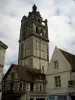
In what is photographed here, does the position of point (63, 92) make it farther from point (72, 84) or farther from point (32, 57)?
point (32, 57)

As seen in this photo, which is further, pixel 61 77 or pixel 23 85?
pixel 23 85

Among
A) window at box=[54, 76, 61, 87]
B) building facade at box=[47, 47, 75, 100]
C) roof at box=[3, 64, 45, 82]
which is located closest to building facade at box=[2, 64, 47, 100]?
roof at box=[3, 64, 45, 82]

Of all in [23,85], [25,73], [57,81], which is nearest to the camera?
[57,81]

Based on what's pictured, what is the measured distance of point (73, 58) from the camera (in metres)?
28.3

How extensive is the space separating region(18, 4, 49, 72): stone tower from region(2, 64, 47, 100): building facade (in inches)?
416

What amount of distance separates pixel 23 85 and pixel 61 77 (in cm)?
1214

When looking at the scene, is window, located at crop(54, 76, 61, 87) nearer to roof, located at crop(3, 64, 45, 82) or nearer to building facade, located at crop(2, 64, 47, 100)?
building facade, located at crop(2, 64, 47, 100)

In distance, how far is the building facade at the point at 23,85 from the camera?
115ft

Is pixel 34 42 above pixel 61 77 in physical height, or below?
above

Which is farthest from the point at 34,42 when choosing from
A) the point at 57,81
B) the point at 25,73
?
the point at 57,81

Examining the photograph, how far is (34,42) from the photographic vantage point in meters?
53.0

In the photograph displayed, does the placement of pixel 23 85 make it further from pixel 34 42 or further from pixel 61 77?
pixel 34 42

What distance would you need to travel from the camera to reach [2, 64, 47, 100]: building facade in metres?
35.0

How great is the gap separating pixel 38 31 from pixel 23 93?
89.0 feet
